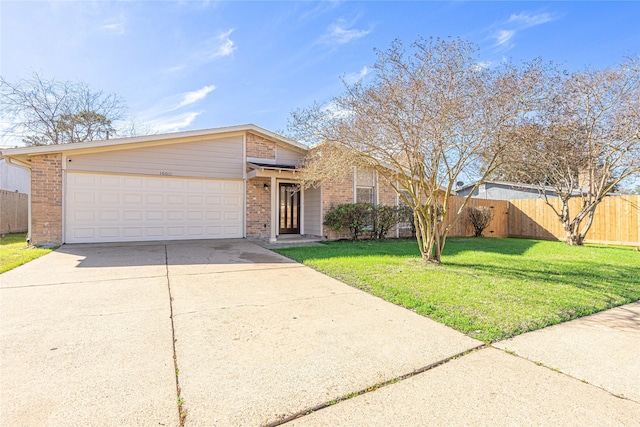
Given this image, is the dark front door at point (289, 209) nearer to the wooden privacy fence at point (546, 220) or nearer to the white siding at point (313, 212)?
the white siding at point (313, 212)

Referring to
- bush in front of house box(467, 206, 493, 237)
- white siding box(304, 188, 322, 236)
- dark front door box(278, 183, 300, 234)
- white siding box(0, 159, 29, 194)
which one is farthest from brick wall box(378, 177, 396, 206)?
white siding box(0, 159, 29, 194)

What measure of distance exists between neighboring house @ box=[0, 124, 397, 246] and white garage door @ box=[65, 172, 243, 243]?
28mm

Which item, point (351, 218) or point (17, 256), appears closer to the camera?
point (17, 256)

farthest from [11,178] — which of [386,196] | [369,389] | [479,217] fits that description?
[479,217]

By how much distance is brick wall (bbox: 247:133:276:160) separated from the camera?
1162 cm

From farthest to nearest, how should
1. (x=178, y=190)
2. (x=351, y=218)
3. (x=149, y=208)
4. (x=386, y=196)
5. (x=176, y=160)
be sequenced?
(x=386, y=196)
(x=351, y=218)
(x=178, y=190)
(x=176, y=160)
(x=149, y=208)

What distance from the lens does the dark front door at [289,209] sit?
12.1 meters

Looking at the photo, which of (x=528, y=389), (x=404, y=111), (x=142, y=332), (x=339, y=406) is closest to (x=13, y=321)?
(x=142, y=332)

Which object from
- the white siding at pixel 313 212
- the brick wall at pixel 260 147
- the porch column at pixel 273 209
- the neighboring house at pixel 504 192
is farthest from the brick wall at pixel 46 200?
the neighboring house at pixel 504 192

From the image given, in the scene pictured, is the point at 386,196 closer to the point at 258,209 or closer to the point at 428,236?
the point at 258,209

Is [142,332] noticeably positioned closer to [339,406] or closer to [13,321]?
[13,321]

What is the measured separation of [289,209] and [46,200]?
7390 millimetres

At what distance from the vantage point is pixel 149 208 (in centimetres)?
Result: 1030

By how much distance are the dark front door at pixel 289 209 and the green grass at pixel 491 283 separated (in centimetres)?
330
